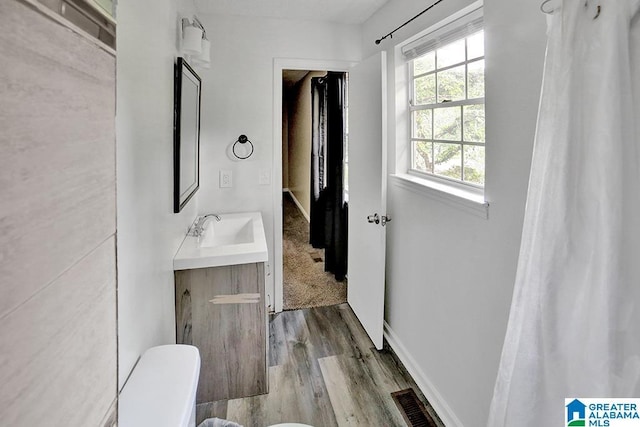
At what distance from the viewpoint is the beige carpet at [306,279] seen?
316 centimetres

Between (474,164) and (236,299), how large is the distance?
1.37 metres

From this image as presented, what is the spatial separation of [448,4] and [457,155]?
0.70 metres

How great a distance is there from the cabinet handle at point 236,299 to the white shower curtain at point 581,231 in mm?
1227

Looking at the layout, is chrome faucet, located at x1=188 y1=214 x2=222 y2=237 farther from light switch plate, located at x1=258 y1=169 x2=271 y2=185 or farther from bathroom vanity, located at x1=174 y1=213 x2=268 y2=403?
light switch plate, located at x1=258 y1=169 x2=271 y2=185

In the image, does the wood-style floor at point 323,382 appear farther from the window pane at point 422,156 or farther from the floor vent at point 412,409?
the window pane at point 422,156

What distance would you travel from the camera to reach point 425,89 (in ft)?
6.90

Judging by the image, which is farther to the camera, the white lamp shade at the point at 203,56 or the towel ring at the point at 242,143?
the towel ring at the point at 242,143

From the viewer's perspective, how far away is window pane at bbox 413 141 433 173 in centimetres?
209

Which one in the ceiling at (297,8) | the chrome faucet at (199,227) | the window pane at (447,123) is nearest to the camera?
the window pane at (447,123)

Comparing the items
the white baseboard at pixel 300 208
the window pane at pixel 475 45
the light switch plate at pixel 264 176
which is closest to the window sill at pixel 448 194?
the window pane at pixel 475 45

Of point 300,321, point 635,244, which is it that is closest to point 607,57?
point 635,244

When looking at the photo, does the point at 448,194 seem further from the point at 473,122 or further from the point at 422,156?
the point at 422,156

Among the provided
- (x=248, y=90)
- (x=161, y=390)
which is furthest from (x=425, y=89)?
(x=161, y=390)

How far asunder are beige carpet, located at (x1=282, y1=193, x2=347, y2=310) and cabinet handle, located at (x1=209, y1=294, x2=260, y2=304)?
46.1 inches
